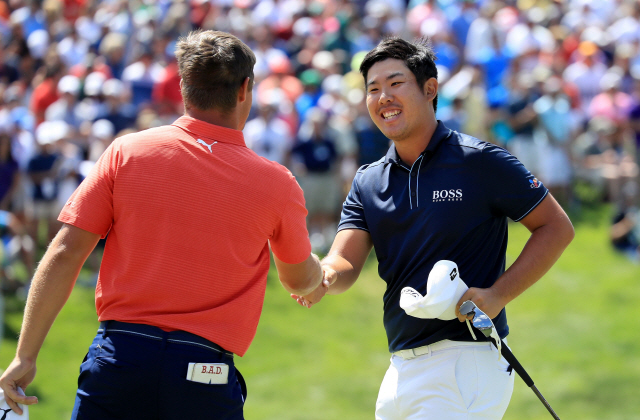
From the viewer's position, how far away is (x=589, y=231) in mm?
11867

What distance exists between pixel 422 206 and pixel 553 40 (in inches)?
447

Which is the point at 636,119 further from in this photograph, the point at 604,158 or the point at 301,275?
the point at 301,275

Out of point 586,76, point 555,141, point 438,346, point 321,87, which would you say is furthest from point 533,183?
point 586,76

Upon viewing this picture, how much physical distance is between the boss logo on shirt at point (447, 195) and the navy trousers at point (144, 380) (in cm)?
130

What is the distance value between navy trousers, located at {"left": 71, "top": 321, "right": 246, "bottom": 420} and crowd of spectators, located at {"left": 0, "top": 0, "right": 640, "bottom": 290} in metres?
7.42

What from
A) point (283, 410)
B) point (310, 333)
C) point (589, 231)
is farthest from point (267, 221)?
point (589, 231)

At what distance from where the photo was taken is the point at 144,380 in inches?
113

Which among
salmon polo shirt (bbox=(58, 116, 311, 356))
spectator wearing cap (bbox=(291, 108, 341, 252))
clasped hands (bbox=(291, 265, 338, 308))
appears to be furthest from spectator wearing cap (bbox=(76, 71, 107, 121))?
salmon polo shirt (bbox=(58, 116, 311, 356))

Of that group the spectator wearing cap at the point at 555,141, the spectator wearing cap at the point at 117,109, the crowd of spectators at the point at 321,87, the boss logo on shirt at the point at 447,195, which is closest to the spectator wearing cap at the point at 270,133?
the crowd of spectators at the point at 321,87

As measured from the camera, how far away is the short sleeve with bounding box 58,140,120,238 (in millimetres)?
2906

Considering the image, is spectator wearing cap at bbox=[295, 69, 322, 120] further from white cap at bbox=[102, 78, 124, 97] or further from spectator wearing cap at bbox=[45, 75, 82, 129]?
spectator wearing cap at bbox=[45, 75, 82, 129]

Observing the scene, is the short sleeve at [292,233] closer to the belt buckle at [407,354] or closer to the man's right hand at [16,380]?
the belt buckle at [407,354]

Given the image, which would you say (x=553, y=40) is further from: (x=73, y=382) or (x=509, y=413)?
(x=73, y=382)

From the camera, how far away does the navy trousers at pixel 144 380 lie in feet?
9.40
